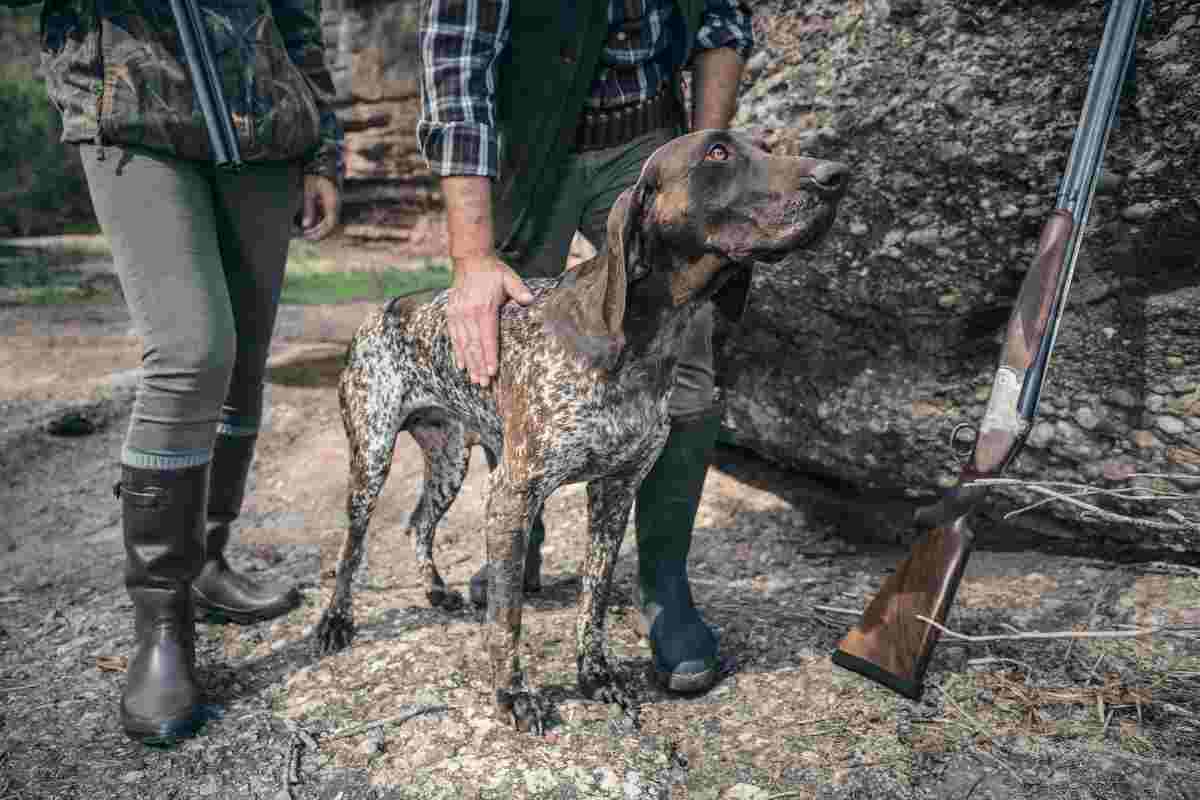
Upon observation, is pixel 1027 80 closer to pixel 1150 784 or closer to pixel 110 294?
pixel 1150 784

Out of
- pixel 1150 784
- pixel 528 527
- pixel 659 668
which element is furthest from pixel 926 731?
pixel 528 527

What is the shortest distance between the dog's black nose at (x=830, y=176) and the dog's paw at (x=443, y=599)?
2009mm

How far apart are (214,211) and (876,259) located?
→ 240 centimetres

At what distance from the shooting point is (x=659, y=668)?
263 cm

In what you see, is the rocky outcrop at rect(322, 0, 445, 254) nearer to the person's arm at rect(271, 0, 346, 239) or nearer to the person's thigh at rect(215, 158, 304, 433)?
the person's arm at rect(271, 0, 346, 239)

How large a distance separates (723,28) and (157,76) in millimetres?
1675

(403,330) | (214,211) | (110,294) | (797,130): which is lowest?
(110,294)

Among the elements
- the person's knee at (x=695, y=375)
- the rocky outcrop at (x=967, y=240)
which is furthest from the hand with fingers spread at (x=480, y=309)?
the rocky outcrop at (x=967, y=240)

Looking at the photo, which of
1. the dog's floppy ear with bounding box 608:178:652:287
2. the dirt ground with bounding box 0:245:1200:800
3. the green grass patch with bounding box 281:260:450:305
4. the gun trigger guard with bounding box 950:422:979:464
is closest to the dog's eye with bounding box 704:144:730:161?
the dog's floppy ear with bounding box 608:178:652:287

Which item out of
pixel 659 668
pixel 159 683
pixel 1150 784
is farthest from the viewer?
pixel 659 668

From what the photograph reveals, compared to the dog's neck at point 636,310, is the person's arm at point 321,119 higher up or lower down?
higher up

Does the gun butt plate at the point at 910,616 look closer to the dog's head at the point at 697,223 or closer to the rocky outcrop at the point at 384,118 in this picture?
the dog's head at the point at 697,223

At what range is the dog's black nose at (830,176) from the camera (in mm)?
1950

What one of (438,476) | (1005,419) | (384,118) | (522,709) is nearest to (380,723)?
(522,709)
